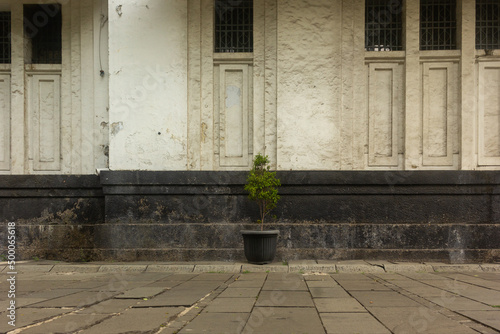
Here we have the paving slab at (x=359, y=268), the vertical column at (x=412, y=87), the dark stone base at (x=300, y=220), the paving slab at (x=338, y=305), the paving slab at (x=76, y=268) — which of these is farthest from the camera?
the vertical column at (x=412, y=87)

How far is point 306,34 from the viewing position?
386 inches

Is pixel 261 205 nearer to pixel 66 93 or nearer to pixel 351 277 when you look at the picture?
pixel 351 277

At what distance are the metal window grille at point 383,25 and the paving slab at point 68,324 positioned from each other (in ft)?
26.1

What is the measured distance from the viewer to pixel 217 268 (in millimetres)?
8828

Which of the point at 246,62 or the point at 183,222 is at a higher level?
the point at 246,62

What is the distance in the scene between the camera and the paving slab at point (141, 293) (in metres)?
6.22

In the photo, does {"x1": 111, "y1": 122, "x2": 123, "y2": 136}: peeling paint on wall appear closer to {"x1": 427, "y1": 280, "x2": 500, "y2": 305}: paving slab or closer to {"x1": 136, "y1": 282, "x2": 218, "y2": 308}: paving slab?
{"x1": 136, "y1": 282, "x2": 218, "y2": 308}: paving slab

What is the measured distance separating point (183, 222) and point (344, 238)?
11.1 feet

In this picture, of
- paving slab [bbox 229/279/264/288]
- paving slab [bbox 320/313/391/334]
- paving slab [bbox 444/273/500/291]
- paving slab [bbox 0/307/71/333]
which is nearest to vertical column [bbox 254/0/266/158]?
A: paving slab [bbox 229/279/264/288]

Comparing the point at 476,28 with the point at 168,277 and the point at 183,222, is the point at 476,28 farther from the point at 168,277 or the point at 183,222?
the point at 168,277

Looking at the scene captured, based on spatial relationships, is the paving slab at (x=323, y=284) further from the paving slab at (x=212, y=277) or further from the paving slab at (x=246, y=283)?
the paving slab at (x=212, y=277)

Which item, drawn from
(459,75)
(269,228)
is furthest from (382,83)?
(269,228)

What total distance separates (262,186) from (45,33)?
21.4 ft

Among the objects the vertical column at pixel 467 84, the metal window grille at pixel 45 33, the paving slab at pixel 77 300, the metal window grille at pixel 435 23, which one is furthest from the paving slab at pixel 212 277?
the metal window grille at pixel 435 23
